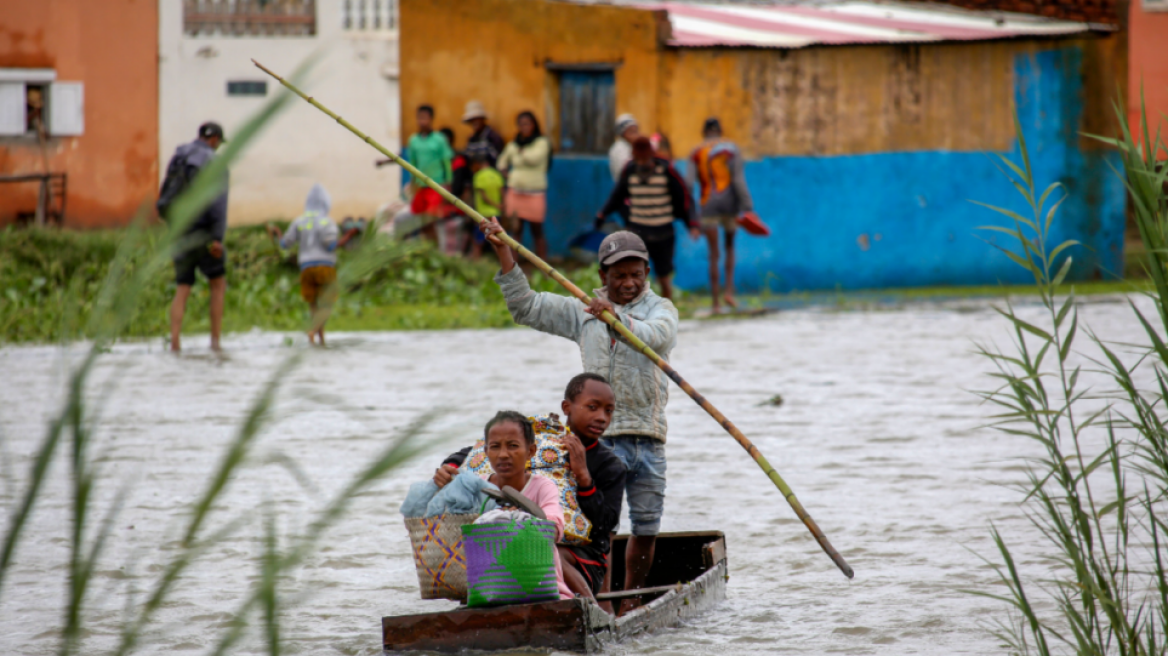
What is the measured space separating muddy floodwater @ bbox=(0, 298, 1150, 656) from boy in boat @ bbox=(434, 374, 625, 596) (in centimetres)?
34

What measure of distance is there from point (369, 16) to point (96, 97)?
4120 mm

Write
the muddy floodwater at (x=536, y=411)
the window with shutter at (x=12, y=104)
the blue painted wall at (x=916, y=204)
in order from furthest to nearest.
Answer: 1. the window with shutter at (x=12, y=104)
2. the blue painted wall at (x=916, y=204)
3. the muddy floodwater at (x=536, y=411)

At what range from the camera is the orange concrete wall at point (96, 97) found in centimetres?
1866

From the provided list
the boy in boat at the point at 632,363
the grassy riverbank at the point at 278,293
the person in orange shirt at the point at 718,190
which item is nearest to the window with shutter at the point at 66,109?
the grassy riverbank at the point at 278,293

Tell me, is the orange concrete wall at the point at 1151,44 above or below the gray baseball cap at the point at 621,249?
above

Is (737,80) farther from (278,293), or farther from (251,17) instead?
(251,17)

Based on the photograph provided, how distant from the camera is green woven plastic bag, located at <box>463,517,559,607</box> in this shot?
439 cm

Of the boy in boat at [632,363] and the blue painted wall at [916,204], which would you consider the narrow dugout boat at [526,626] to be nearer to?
the boy in boat at [632,363]

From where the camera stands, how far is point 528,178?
1639cm

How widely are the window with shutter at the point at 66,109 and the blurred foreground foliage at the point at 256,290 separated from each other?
3.01 metres

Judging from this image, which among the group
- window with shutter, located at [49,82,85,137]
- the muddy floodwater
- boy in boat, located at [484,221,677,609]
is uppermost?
window with shutter, located at [49,82,85,137]

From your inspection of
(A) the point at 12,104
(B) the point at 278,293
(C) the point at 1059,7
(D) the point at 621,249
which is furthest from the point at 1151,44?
(D) the point at 621,249

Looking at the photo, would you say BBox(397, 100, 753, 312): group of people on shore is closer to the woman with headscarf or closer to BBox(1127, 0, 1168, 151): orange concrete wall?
the woman with headscarf

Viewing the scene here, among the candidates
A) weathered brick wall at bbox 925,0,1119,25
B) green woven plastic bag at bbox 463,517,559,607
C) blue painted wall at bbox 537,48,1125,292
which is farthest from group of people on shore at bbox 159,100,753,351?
weathered brick wall at bbox 925,0,1119,25
